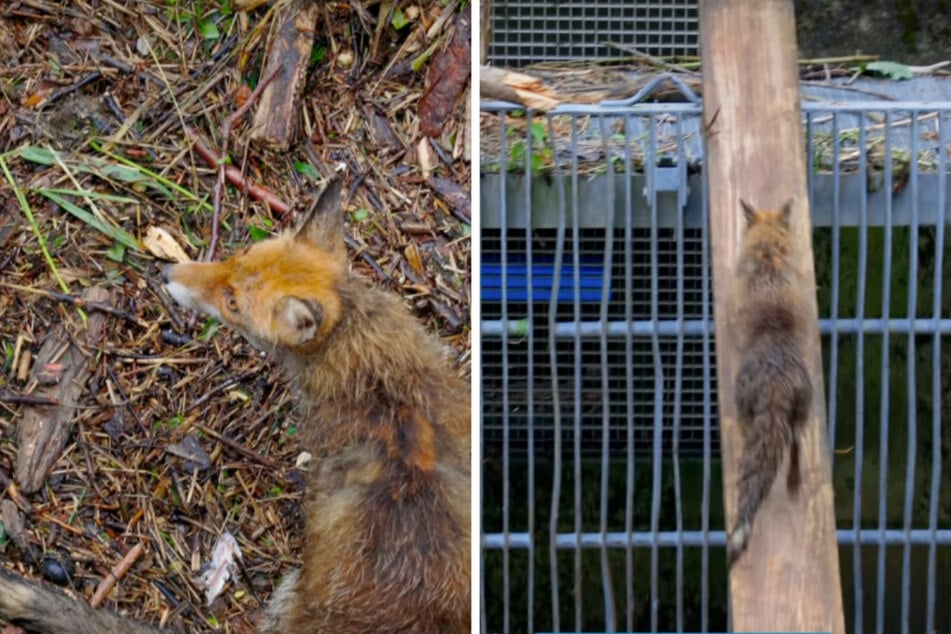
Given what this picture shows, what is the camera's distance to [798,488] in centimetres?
159

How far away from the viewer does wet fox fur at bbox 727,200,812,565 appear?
5.17 ft

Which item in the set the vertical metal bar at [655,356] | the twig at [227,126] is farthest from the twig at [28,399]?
the vertical metal bar at [655,356]

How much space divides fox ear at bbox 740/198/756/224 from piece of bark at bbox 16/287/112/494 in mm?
986

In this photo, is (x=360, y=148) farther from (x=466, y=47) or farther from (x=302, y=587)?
(x=302, y=587)

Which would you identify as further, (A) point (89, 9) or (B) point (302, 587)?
(B) point (302, 587)

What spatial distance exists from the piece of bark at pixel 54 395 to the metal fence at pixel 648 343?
0.66 meters

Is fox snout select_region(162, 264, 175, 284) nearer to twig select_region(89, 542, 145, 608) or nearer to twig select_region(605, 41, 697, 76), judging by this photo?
twig select_region(89, 542, 145, 608)

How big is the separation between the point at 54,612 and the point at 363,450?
0.59 m

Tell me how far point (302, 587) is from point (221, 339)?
461mm

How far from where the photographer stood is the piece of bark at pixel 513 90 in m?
1.92

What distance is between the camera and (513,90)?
1.96 m

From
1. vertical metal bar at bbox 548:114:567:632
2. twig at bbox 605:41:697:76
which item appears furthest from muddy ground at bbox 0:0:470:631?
twig at bbox 605:41:697:76

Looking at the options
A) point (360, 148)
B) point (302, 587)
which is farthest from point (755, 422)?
point (302, 587)

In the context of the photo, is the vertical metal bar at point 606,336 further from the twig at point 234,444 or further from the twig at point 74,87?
the twig at point 74,87
